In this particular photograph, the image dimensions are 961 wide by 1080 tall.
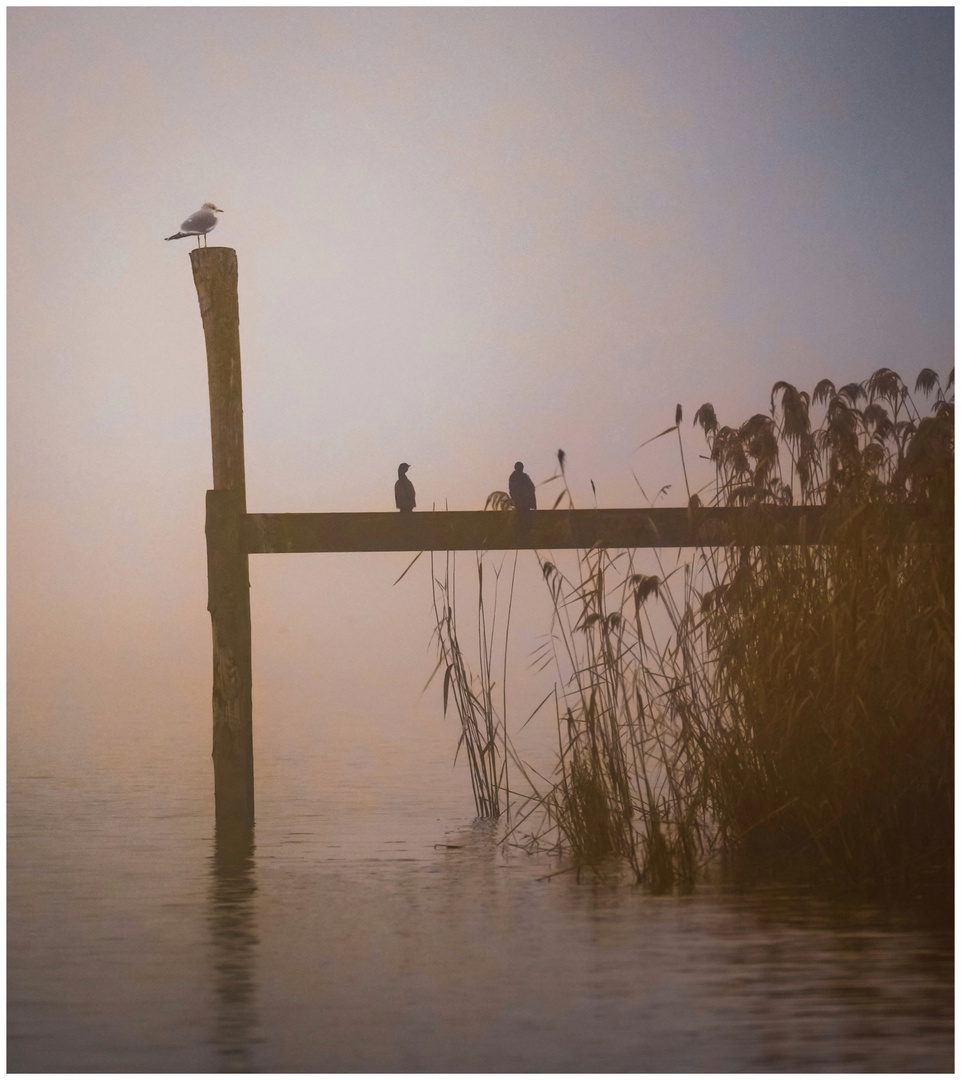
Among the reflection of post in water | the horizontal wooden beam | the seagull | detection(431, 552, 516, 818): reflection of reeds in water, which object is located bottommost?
the reflection of post in water

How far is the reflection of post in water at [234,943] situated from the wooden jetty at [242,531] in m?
0.22

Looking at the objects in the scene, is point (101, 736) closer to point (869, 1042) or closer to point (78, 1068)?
point (78, 1068)

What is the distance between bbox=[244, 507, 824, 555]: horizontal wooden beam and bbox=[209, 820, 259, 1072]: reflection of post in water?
1.52 meters

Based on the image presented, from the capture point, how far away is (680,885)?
16.4 feet

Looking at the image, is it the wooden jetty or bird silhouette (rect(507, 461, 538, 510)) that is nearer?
the wooden jetty

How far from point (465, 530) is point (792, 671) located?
1855mm

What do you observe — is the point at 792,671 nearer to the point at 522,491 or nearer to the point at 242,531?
the point at 522,491

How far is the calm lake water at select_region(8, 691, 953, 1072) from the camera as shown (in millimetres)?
3713

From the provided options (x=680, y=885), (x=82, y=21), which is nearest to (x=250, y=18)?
(x=82, y=21)

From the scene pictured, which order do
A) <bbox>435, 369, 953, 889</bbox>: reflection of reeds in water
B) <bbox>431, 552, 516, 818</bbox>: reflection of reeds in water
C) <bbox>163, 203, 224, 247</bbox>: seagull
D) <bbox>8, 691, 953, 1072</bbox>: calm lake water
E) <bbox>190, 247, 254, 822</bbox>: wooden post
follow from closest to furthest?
<bbox>8, 691, 953, 1072</bbox>: calm lake water → <bbox>435, 369, 953, 889</bbox>: reflection of reeds in water → <bbox>431, 552, 516, 818</bbox>: reflection of reeds in water → <bbox>190, 247, 254, 822</bbox>: wooden post → <bbox>163, 203, 224, 247</bbox>: seagull

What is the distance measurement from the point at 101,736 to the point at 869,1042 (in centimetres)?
942

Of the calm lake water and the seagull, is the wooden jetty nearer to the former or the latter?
the seagull

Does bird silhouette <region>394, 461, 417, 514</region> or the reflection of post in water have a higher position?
bird silhouette <region>394, 461, 417, 514</region>

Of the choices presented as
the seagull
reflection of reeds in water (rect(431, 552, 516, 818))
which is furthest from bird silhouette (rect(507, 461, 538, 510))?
the seagull
